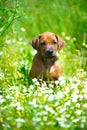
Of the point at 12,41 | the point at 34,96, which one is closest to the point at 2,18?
the point at 12,41

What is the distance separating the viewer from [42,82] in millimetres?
7992

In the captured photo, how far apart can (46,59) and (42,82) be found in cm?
39

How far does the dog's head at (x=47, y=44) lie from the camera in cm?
802

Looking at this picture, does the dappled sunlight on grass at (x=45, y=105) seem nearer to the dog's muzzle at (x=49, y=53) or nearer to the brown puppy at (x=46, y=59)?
the brown puppy at (x=46, y=59)

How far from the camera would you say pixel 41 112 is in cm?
639

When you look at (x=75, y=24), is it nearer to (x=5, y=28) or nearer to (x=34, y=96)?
(x=5, y=28)

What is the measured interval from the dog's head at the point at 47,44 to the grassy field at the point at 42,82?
15.9 inches

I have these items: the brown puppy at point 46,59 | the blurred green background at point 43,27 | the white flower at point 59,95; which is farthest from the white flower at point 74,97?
the blurred green background at point 43,27

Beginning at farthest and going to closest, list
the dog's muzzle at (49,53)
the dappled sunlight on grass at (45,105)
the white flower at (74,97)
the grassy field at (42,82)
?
the dog's muzzle at (49,53) < the white flower at (74,97) < the grassy field at (42,82) < the dappled sunlight on grass at (45,105)

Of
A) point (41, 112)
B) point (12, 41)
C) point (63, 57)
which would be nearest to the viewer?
point (41, 112)

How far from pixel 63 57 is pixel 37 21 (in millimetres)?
2423

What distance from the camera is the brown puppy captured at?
8.05 meters

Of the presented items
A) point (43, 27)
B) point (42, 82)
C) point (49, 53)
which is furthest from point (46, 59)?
point (43, 27)

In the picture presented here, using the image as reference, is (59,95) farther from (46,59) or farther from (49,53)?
(46,59)
